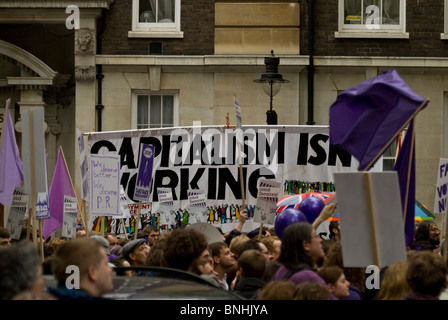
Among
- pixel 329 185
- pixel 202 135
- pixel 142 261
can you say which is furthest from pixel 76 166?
pixel 142 261

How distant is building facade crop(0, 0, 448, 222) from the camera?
69.1ft

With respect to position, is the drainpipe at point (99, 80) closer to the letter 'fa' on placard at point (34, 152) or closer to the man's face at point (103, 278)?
the letter 'fa' on placard at point (34, 152)

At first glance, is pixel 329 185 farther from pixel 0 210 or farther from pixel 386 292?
pixel 386 292

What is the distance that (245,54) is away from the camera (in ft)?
69.0

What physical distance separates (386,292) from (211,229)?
5415 mm

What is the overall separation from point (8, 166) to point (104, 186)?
1252mm

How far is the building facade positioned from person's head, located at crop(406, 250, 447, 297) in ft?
49.6

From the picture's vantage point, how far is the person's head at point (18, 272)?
14.7 ft

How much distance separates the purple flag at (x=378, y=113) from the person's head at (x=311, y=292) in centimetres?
276

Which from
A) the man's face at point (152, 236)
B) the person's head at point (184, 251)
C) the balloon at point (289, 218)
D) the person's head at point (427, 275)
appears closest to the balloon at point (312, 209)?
the balloon at point (289, 218)

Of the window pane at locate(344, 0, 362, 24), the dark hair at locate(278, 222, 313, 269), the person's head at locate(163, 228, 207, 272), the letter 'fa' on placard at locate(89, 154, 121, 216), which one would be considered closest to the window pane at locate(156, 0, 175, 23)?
the window pane at locate(344, 0, 362, 24)

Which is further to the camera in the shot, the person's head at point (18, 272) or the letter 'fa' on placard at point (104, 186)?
the letter 'fa' on placard at point (104, 186)

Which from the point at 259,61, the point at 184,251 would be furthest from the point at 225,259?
the point at 259,61

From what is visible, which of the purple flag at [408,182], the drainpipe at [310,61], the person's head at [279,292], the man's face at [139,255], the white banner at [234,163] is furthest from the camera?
the drainpipe at [310,61]
